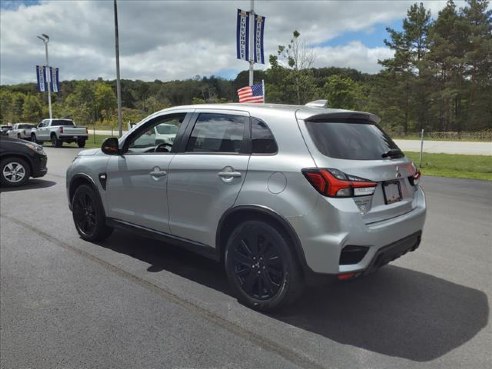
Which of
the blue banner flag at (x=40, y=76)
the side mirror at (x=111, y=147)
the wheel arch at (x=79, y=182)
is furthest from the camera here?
the blue banner flag at (x=40, y=76)

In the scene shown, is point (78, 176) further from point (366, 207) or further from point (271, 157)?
point (366, 207)

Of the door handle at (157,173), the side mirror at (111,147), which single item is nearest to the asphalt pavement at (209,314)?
the door handle at (157,173)

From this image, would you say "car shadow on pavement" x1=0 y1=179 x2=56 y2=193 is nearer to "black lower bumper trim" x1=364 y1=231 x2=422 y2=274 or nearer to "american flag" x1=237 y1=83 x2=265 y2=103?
"black lower bumper trim" x1=364 y1=231 x2=422 y2=274

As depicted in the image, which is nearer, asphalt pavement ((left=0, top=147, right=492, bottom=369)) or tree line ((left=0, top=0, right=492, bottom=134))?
asphalt pavement ((left=0, top=147, right=492, bottom=369))

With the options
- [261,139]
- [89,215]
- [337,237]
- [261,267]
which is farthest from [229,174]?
[89,215]

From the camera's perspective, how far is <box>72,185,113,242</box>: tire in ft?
18.2

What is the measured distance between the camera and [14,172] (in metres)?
11.0

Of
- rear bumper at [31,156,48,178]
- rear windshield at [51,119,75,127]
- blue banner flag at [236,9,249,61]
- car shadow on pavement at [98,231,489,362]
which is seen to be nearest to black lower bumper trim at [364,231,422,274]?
car shadow on pavement at [98,231,489,362]

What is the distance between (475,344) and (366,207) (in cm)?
123

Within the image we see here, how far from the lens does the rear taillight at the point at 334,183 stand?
331cm

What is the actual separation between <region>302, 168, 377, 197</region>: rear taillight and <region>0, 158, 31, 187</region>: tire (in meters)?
9.70

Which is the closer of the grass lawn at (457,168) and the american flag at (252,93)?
the grass lawn at (457,168)

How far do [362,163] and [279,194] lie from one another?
707 mm

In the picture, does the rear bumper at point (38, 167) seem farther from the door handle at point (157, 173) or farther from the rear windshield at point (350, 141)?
the rear windshield at point (350, 141)
